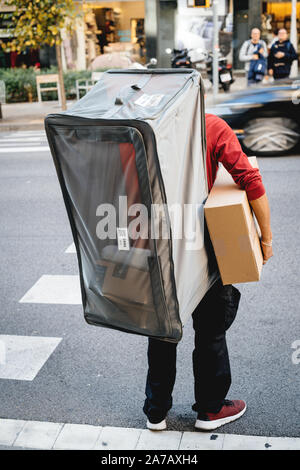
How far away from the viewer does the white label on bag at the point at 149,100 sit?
2.58 meters

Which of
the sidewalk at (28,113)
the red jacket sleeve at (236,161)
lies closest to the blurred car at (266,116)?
the sidewalk at (28,113)

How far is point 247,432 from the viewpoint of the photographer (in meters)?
3.28

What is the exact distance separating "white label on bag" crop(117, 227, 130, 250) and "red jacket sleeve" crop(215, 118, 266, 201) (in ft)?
2.01

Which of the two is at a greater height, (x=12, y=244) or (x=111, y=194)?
(x=111, y=194)

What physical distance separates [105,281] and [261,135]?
7312 millimetres

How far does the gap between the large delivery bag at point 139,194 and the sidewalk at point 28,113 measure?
1057cm

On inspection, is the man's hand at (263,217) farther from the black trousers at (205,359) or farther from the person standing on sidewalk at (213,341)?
the black trousers at (205,359)

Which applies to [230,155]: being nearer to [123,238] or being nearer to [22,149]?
[123,238]

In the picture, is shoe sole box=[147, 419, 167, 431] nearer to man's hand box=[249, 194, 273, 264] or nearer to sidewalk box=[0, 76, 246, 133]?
man's hand box=[249, 194, 273, 264]

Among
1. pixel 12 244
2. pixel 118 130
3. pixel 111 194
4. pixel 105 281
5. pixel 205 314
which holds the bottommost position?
pixel 12 244

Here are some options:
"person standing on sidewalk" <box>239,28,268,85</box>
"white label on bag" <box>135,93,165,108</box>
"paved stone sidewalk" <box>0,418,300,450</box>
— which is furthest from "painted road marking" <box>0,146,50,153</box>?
"white label on bag" <box>135,93,165,108</box>

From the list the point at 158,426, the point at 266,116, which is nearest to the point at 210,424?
the point at 158,426
